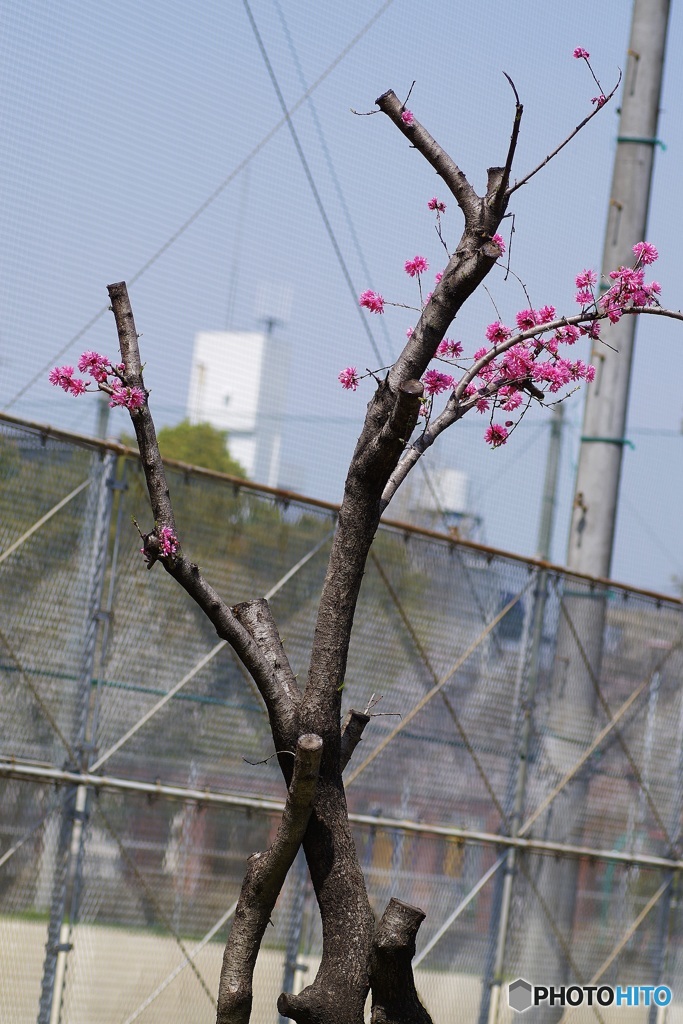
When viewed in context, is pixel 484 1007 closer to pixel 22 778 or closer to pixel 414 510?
pixel 22 778

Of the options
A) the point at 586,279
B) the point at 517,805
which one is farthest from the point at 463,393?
the point at 517,805

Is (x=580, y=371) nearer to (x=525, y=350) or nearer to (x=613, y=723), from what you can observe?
(x=525, y=350)

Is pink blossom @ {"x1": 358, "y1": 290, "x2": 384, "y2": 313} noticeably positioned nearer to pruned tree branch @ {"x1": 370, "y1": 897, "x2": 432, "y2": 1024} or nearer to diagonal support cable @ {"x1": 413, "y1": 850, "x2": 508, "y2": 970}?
pruned tree branch @ {"x1": 370, "y1": 897, "x2": 432, "y2": 1024}

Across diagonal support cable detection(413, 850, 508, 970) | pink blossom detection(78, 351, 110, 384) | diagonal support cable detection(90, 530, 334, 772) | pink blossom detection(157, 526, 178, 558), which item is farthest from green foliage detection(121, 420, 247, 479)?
pink blossom detection(157, 526, 178, 558)

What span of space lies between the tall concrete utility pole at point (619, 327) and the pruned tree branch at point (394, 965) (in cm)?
421

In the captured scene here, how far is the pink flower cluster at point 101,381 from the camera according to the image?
10.2 ft

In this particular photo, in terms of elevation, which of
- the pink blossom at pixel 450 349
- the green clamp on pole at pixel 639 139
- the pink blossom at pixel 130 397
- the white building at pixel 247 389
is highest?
the green clamp on pole at pixel 639 139

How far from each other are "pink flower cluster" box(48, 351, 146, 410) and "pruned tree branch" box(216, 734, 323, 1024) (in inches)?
38.0

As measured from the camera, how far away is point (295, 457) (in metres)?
7.55

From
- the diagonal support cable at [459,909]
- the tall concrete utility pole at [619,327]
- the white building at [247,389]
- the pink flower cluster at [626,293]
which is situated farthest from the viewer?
the white building at [247,389]

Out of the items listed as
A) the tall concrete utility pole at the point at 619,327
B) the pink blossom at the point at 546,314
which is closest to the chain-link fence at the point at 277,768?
the tall concrete utility pole at the point at 619,327

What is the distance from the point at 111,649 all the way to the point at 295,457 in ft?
9.84

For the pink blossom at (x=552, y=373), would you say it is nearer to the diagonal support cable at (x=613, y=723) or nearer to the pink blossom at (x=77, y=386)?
the pink blossom at (x=77, y=386)

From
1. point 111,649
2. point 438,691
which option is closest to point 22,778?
point 111,649
